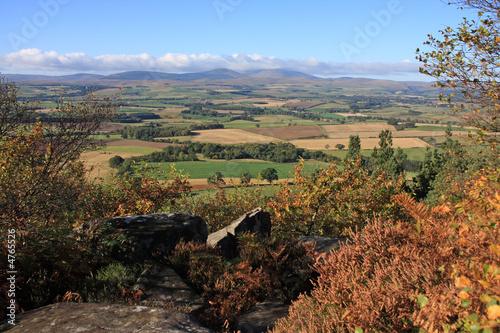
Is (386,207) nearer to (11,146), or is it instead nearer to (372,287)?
(372,287)

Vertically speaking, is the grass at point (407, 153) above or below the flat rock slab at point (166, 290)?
below

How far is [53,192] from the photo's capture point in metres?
10.9

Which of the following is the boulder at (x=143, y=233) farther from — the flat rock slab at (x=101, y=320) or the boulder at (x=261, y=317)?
the boulder at (x=261, y=317)

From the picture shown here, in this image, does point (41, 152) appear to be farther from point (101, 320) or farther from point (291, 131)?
point (291, 131)

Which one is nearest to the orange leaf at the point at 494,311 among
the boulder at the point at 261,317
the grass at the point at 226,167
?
the boulder at the point at 261,317

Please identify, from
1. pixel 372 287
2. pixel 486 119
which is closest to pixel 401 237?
pixel 372 287

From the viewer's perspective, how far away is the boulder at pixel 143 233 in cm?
775

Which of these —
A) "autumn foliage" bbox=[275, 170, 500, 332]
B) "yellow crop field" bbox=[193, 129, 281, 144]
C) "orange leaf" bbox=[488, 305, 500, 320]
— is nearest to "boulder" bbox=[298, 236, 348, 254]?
"autumn foliage" bbox=[275, 170, 500, 332]

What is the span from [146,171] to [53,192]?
481 cm

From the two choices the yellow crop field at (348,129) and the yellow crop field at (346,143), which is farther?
the yellow crop field at (348,129)

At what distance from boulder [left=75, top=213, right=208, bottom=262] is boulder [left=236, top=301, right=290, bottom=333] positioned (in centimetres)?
304

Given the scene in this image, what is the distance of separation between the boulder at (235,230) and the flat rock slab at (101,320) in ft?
14.2

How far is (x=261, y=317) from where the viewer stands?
19.2 ft

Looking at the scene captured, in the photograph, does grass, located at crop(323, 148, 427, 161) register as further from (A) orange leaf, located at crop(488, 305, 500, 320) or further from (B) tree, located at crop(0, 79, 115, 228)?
(A) orange leaf, located at crop(488, 305, 500, 320)
